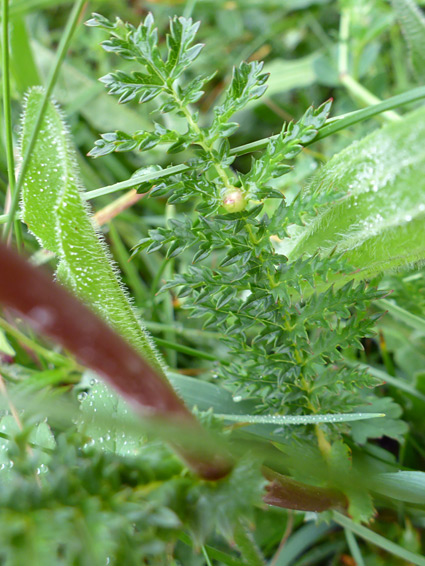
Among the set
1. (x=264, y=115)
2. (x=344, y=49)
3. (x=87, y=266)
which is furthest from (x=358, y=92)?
(x=87, y=266)

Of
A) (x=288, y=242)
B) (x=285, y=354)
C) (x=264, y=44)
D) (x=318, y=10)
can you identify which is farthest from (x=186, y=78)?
(x=285, y=354)

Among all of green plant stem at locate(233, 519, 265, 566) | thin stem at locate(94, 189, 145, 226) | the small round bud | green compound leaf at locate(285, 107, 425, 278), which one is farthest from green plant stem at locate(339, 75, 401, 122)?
green plant stem at locate(233, 519, 265, 566)

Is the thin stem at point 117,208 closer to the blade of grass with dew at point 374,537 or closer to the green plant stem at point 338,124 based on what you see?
the green plant stem at point 338,124

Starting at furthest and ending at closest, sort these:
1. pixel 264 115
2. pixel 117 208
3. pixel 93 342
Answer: pixel 264 115
pixel 117 208
pixel 93 342

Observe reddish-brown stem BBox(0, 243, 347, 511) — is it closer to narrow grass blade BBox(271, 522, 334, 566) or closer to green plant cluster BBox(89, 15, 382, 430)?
green plant cluster BBox(89, 15, 382, 430)

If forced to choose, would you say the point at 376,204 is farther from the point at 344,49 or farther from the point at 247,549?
the point at 344,49

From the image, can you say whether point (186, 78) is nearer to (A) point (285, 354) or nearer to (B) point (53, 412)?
(A) point (285, 354)
